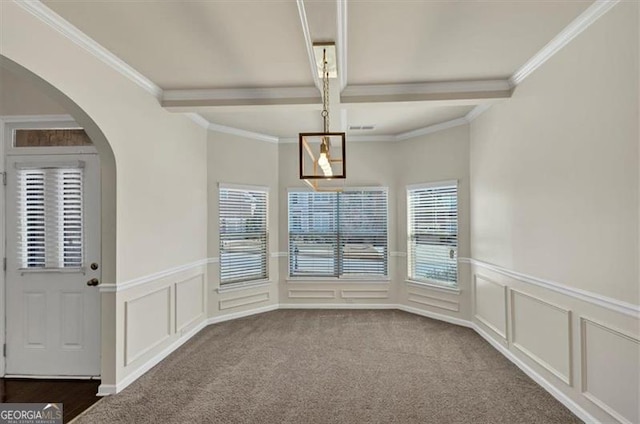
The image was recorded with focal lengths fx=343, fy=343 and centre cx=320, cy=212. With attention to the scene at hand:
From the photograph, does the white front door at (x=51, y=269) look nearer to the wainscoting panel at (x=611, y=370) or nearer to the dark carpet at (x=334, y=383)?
the dark carpet at (x=334, y=383)

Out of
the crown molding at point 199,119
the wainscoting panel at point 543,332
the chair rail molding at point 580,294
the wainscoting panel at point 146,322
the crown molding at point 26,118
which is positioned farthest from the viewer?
the crown molding at point 199,119

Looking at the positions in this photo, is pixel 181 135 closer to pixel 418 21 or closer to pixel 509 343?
pixel 418 21

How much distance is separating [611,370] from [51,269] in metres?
4.77

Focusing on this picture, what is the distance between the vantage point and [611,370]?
2355 millimetres

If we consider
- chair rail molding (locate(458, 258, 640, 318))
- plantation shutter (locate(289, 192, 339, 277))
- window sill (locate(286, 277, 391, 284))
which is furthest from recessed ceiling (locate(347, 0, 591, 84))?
window sill (locate(286, 277, 391, 284))

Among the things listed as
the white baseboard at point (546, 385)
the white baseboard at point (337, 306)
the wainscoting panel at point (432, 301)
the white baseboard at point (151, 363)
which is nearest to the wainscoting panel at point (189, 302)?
the white baseboard at point (151, 363)

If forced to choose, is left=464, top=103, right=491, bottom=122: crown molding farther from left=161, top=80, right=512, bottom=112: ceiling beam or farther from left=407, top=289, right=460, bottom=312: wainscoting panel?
left=407, top=289, right=460, bottom=312: wainscoting panel

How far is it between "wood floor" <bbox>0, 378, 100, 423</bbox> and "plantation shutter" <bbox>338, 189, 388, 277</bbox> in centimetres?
381

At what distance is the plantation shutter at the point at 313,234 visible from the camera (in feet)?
19.6

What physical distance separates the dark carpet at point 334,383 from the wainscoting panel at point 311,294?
1.21 metres

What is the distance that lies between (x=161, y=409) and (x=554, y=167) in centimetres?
387

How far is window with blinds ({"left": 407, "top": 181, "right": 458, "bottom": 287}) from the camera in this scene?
16.8 feet

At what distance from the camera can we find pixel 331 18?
2336 mm

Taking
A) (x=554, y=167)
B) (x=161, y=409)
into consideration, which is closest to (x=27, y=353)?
(x=161, y=409)
